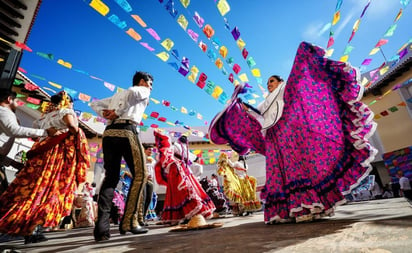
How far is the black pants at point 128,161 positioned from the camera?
1963 mm

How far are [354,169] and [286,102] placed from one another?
0.91 meters

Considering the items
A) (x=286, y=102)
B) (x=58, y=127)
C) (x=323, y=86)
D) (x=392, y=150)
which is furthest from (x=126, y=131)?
(x=392, y=150)

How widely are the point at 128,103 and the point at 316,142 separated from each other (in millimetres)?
1823

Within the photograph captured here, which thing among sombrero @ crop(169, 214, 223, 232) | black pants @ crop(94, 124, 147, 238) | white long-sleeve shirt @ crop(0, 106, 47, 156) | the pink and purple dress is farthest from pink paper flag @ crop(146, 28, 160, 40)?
sombrero @ crop(169, 214, 223, 232)

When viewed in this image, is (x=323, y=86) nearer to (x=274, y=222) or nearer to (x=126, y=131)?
(x=274, y=222)

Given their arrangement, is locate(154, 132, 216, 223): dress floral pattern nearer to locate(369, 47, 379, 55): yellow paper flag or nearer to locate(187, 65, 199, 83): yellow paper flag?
locate(187, 65, 199, 83): yellow paper flag

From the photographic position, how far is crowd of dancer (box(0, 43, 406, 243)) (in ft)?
6.21

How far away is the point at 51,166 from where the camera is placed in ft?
7.05

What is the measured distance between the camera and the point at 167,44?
3.73 m

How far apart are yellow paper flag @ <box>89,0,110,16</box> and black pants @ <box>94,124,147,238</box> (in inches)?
71.7

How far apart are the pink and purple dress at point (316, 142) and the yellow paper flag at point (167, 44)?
223 cm

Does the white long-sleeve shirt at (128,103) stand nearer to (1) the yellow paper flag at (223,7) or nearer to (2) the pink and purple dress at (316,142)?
(2) the pink and purple dress at (316,142)

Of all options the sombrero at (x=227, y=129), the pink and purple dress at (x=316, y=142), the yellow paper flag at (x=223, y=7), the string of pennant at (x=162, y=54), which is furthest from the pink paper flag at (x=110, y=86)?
the pink and purple dress at (x=316, y=142)

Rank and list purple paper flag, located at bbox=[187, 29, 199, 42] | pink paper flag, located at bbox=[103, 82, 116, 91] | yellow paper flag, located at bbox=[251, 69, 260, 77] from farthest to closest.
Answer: yellow paper flag, located at bbox=[251, 69, 260, 77] → pink paper flag, located at bbox=[103, 82, 116, 91] → purple paper flag, located at bbox=[187, 29, 199, 42]
